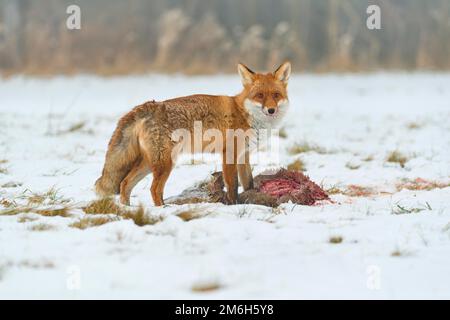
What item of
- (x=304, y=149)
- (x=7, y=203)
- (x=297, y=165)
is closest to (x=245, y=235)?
(x=7, y=203)

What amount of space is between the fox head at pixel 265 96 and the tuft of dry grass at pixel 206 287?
9.67 feet

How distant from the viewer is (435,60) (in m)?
18.5

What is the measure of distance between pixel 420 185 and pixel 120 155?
3.27 metres

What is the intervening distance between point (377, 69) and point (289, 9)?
18.1ft

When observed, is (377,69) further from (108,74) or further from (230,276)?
(230,276)

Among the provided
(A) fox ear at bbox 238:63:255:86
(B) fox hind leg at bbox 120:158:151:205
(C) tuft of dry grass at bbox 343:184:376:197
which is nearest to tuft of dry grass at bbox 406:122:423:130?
(C) tuft of dry grass at bbox 343:184:376:197

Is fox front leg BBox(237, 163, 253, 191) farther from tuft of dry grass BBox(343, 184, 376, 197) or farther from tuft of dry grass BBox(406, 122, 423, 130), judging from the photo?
tuft of dry grass BBox(406, 122, 423, 130)

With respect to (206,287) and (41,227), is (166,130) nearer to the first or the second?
(41,227)

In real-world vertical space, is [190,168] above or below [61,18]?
below

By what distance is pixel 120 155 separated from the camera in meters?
5.57

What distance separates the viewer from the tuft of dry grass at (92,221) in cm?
449

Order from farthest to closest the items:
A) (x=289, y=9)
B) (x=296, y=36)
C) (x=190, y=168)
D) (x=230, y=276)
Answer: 1. (x=289, y=9)
2. (x=296, y=36)
3. (x=190, y=168)
4. (x=230, y=276)

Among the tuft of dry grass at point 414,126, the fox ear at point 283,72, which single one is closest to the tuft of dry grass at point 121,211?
the fox ear at point 283,72

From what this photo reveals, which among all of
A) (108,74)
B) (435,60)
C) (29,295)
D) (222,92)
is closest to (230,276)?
(29,295)
